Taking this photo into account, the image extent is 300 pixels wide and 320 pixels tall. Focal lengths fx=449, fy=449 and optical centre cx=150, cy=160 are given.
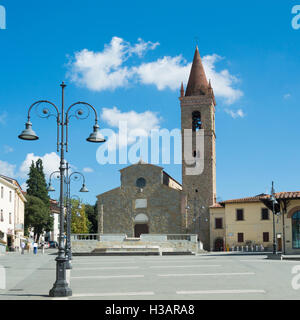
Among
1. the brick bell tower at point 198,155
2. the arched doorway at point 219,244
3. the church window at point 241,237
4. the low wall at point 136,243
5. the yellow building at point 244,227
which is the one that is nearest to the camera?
the low wall at point 136,243

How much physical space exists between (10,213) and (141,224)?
1622cm

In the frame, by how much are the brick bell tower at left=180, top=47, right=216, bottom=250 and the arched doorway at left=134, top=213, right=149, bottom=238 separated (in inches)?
194

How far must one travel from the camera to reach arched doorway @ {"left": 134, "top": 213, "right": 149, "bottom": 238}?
186 feet

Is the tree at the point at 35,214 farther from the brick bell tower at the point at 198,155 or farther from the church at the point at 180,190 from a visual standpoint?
the brick bell tower at the point at 198,155

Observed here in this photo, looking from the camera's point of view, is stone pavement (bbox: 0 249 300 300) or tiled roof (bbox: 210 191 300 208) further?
tiled roof (bbox: 210 191 300 208)

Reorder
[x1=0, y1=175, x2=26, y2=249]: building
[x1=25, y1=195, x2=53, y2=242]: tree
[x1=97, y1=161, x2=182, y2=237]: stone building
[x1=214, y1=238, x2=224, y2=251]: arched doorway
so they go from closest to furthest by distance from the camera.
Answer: [x1=0, y1=175, x2=26, y2=249]: building, [x1=214, y1=238, x2=224, y2=251]: arched doorway, [x1=97, y1=161, x2=182, y2=237]: stone building, [x1=25, y1=195, x2=53, y2=242]: tree

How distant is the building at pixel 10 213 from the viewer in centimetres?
4606

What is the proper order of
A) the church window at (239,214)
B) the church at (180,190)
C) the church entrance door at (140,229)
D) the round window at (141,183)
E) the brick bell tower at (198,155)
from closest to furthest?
1. the church window at (239,214)
2. the brick bell tower at (198,155)
3. the church at (180,190)
4. the church entrance door at (140,229)
5. the round window at (141,183)

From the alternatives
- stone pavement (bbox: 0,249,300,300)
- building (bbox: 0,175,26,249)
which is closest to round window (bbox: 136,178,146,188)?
building (bbox: 0,175,26,249)

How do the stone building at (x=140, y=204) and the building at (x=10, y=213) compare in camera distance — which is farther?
the stone building at (x=140, y=204)

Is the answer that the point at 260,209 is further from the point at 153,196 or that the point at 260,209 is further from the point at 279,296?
the point at 279,296

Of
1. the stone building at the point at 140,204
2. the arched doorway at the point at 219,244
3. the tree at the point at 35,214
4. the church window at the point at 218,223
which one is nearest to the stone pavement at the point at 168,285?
the arched doorway at the point at 219,244

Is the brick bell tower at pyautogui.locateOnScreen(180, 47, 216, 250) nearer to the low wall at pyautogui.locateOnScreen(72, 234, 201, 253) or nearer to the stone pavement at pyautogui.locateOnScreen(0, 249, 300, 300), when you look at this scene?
the low wall at pyautogui.locateOnScreen(72, 234, 201, 253)
